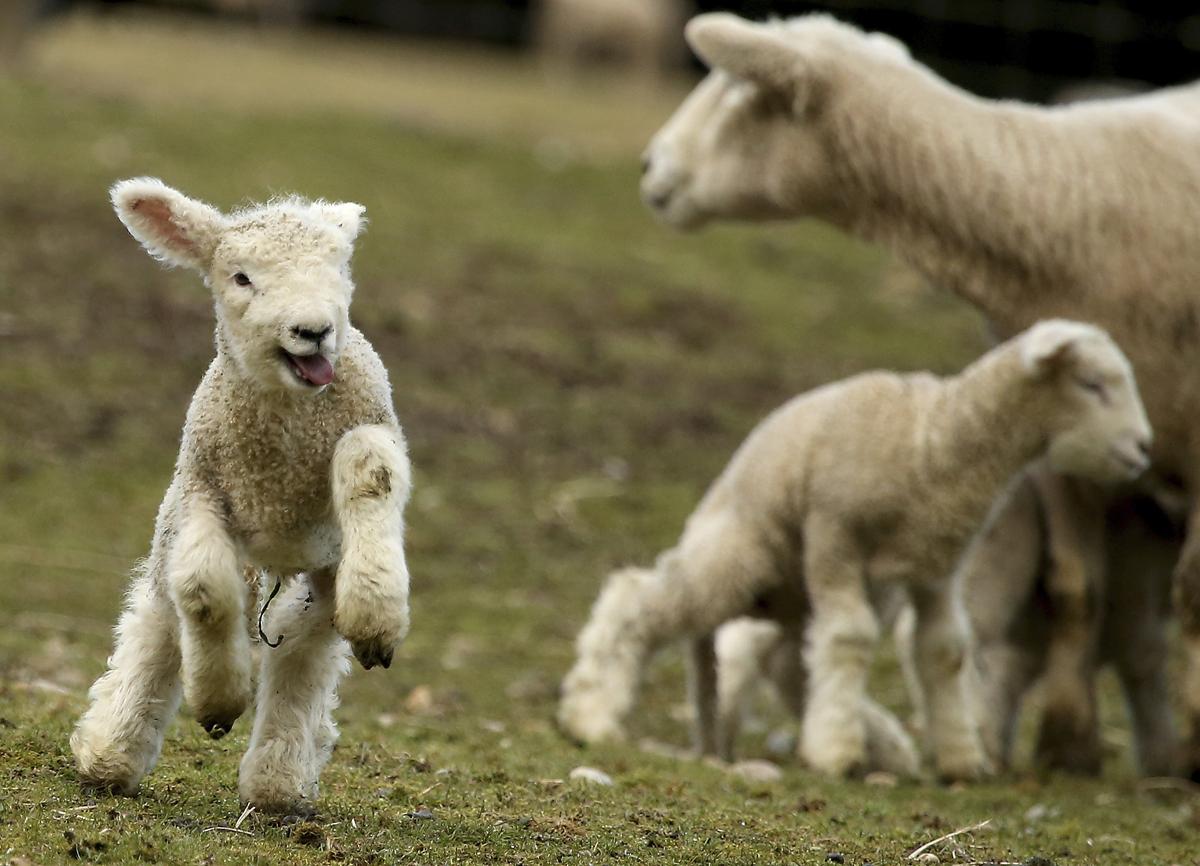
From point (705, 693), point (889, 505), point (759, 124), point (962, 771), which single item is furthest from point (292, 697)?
point (759, 124)

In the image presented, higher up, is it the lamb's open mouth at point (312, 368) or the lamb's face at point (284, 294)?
the lamb's face at point (284, 294)

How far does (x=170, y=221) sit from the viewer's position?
428 cm

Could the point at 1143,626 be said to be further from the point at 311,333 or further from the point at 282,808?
the point at 311,333

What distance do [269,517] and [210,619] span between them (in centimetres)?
28

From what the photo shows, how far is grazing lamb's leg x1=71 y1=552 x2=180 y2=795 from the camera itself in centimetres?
436

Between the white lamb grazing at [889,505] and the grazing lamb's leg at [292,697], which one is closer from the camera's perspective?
the grazing lamb's leg at [292,697]

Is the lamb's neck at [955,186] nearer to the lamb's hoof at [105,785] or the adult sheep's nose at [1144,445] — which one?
the adult sheep's nose at [1144,445]

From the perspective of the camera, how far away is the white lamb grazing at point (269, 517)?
4031 millimetres

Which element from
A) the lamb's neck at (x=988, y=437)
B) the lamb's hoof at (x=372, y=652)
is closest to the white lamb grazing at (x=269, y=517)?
the lamb's hoof at (x=372, y=652)

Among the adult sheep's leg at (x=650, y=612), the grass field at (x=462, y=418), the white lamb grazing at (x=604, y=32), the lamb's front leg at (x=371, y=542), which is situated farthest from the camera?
the white lamb grazing at (x=604, y=32)

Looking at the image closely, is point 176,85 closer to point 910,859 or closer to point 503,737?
point 503,737

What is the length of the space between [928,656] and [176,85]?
42.7 ft

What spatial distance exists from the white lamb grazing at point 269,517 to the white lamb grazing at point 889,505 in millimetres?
2376

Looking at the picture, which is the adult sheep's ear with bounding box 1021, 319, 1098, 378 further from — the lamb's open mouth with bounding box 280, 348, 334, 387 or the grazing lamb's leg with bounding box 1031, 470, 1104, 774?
the lamb's open mouth with bounding box 280, 348, 334, 387
